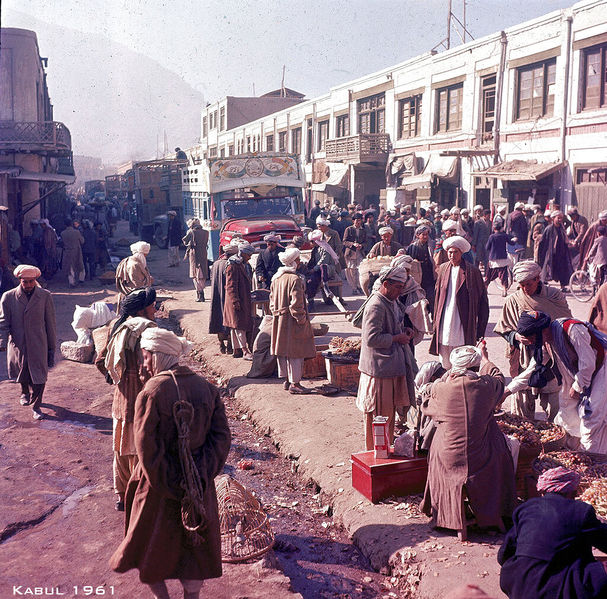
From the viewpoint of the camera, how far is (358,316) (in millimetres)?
6688

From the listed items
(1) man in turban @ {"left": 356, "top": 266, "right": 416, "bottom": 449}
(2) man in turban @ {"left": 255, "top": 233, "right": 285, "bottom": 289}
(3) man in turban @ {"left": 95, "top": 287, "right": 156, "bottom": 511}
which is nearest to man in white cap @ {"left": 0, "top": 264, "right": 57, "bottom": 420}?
(3) man in turban @ {"left": 95, "top": 287, "right": 156, "bottom": 511}

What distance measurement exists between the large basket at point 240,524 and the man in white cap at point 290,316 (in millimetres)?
3315

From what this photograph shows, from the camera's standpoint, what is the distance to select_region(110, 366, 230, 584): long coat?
12.2ft

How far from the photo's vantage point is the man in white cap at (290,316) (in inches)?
341

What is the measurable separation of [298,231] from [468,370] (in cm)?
1261

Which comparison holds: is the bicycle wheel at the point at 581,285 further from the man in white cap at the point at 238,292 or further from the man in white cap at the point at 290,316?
the man in white cap at the point at 290,316

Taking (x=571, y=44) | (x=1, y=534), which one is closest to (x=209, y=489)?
(x=1, y=534)

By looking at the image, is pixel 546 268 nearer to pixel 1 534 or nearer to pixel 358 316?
pixel 358 316

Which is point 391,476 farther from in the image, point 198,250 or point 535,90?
point 535,90

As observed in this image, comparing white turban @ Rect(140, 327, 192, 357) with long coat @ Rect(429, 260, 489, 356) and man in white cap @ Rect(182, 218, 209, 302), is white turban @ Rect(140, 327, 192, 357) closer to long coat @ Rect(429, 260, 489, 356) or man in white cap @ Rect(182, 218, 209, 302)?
long coat @ Rect(429, 260, 489, 356)

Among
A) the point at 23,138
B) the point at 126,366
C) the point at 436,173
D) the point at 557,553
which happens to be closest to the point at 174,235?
the point at 23,138

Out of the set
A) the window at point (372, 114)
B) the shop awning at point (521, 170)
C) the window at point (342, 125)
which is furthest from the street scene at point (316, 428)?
the window at point (342, 125)

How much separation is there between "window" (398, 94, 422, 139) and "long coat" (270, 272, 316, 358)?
22831mm

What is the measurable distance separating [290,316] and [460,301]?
2112mm
